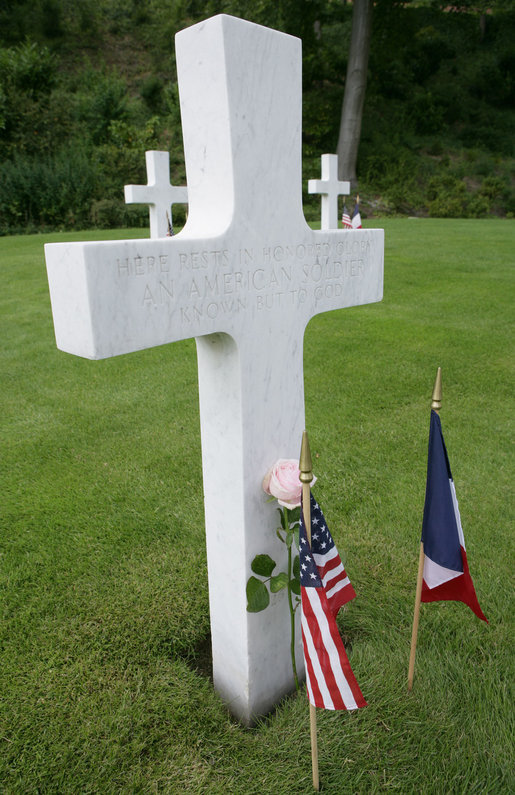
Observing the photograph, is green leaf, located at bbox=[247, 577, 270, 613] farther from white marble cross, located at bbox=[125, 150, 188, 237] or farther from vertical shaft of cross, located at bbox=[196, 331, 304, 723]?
white marble cross, located at bbox=[125, 150, 188, 237]

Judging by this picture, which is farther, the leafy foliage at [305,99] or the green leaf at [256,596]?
the leafy foliage at [305,99]

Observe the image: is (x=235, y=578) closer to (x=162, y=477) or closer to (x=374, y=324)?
(x=162, y=477)

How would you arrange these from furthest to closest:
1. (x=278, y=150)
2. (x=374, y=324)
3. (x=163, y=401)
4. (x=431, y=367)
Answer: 1. (x=374, y=324)
2. (x=431, y=367)
3. (x=163, y=401)
4. (x=278, y=150)

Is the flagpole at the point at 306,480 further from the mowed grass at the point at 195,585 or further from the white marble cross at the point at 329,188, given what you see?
the white marble cross at the point at 329,188

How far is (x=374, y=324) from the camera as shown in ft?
23.0

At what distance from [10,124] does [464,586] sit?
21.7 metres

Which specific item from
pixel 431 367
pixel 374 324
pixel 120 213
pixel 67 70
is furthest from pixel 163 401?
pixel 67 70

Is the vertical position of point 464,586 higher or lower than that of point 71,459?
higher

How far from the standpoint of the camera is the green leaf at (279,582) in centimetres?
202

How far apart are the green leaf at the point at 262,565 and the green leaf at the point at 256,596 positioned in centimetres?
3

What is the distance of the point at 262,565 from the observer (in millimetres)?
2023

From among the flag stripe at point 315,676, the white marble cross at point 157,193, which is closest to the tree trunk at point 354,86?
the white marble cross at point 157,193

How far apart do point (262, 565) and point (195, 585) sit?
0.92m

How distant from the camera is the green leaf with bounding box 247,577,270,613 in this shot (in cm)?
200
